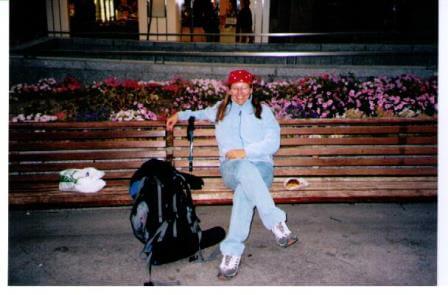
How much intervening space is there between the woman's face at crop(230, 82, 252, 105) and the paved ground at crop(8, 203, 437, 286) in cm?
119

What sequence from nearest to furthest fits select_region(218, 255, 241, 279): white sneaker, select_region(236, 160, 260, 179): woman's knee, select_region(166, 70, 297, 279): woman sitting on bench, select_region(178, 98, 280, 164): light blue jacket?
select_region(218, 255, 241, 279): white sneaker → select_region(166, 70, 297, 279): woman sitting on bench → select_region(236, 160, 260, 179): woman's knee → select_region(178, 98, 280, 164): light blue jacket

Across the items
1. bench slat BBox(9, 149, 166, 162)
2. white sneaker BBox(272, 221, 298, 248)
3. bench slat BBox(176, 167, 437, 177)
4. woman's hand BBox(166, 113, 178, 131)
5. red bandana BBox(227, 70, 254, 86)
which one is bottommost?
white sneaker BBox(272, 221, 298, 248)

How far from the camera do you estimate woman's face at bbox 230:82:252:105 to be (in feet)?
11.7

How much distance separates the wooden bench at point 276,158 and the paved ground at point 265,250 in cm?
20

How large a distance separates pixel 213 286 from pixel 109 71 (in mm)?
5204

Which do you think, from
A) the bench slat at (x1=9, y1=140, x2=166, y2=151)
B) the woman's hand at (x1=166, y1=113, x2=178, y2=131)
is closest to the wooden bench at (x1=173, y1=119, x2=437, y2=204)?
the woman's hand at (x1=166, y1=113, x2=178, y2=131)

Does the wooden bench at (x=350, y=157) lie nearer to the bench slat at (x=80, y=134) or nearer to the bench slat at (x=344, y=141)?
the bench slat at (x=344, y=141)

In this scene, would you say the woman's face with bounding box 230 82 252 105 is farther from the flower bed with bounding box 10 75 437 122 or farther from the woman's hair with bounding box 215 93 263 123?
the flower bed with bounding box 10 75 437 122

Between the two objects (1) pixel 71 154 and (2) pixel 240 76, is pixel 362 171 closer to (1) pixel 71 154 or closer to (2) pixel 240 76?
(2) pixel 240 76

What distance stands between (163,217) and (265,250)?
37.3 inches

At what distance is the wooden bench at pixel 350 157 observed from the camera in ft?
13.3

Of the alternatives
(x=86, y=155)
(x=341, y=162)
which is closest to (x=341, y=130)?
(x=341, y=162)

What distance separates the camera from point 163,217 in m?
3.15

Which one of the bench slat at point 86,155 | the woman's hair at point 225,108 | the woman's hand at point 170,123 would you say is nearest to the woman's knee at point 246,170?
the woman's hair at point 225,108
